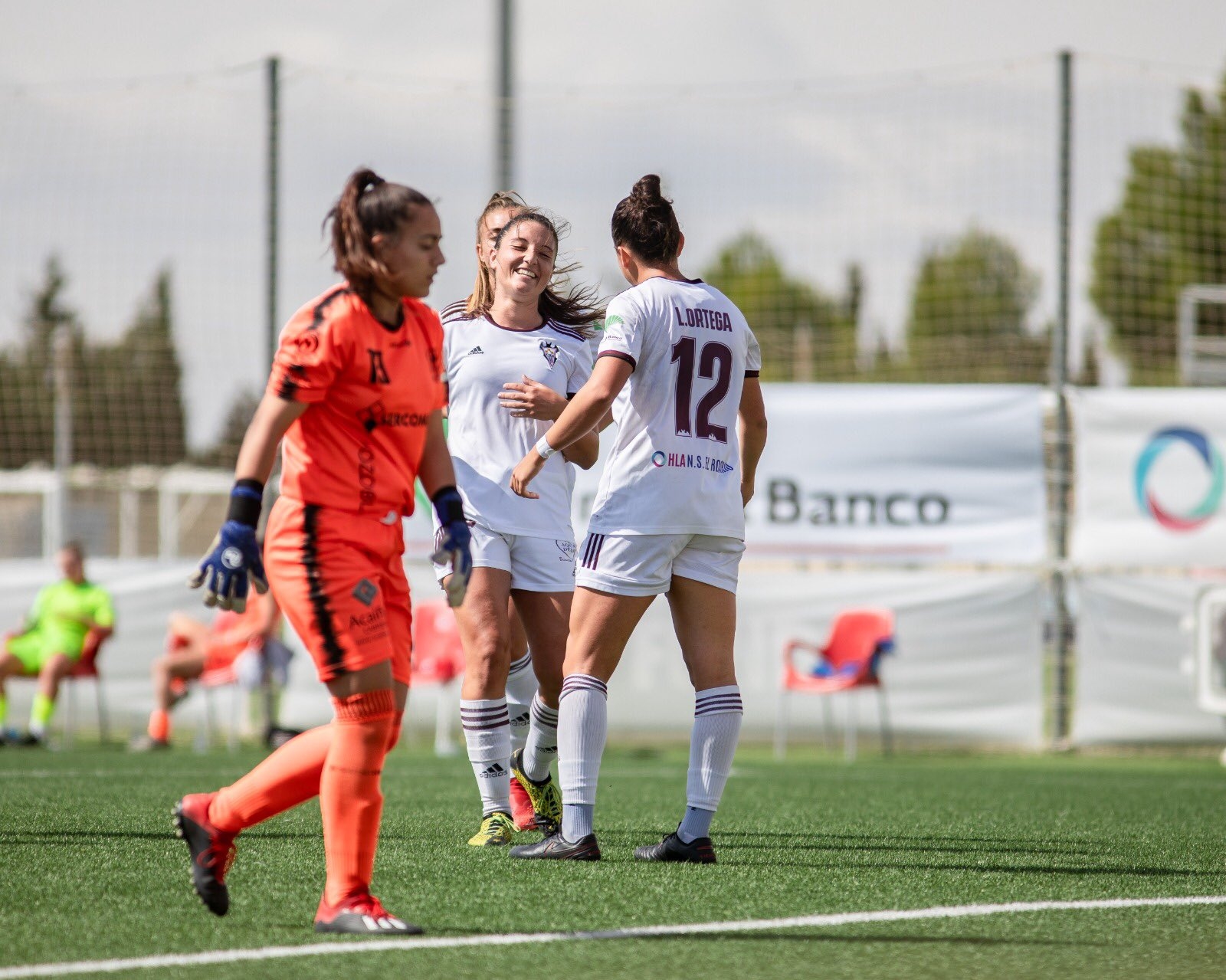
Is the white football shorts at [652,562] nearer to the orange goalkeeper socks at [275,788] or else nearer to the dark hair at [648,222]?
the dark hair at [648,222]

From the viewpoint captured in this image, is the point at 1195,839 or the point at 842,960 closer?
the point at 842,960

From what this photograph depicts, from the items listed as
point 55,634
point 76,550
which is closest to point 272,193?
point 76,550

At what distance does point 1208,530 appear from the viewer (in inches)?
470

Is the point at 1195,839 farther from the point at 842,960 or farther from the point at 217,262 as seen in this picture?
the point at 217,262

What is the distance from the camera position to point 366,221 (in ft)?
12.4

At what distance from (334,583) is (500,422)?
2.11m

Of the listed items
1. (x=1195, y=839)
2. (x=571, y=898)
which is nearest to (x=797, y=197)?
(x=1195, y=839)

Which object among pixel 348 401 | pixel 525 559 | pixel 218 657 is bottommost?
pixel 218 657

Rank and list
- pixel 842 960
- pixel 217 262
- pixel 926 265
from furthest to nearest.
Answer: pixel 926 265 < pixel 217 262 < pixel 842 960

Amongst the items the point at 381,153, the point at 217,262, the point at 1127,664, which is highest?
the point at 381,153

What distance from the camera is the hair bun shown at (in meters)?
5.03

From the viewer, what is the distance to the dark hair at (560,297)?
5.76 meters

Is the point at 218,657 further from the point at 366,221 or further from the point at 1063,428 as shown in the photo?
the point at 366,221

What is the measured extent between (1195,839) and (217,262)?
10.3 m
